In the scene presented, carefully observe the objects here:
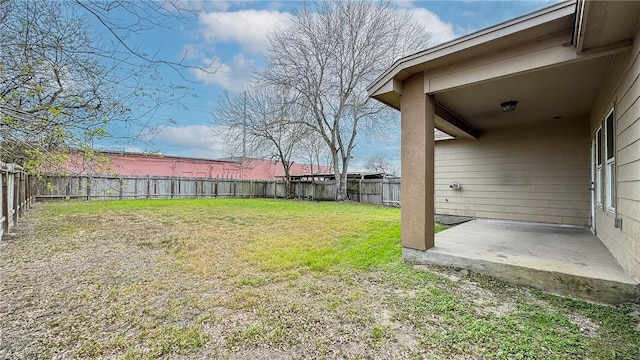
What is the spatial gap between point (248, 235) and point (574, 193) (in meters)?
6.41

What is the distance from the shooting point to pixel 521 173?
599cm

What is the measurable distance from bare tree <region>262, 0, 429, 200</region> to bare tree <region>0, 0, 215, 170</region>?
10869mm

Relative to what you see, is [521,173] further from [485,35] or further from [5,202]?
[5,202]

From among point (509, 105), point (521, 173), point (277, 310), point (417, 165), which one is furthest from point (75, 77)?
point (521, 173)

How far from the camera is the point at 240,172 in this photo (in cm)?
2197

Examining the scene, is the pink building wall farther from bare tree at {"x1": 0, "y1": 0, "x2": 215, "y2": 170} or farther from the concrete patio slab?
the concrete patio slab

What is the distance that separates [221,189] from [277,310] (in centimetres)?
1625

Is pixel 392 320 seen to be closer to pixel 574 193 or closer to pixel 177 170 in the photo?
pixel 574 193

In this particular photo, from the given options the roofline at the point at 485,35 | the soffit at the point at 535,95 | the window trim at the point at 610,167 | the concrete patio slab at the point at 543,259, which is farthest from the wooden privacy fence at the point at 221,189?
the roofline at the point at 485,35

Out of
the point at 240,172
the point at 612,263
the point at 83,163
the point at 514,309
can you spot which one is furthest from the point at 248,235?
the point at 240,172

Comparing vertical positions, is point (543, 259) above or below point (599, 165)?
below

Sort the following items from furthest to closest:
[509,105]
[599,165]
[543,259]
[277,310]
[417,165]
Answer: [509,105]
[599,165]
[417,165]
[543,259]
[277,310]

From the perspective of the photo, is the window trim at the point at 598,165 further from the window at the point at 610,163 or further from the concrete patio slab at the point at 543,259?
the concrete patio slab at the point at 543,259

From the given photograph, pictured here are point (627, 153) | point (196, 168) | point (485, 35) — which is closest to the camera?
point (627, 153)
